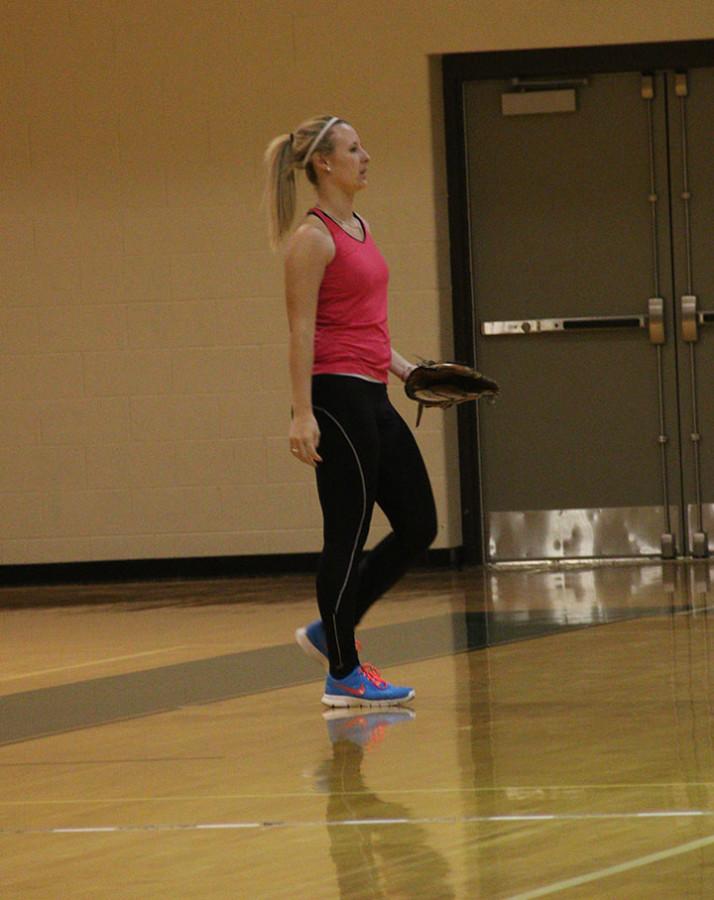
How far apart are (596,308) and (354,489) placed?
4.46 m

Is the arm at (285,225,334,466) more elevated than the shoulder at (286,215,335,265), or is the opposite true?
the shoulder at (286,215,335,265)

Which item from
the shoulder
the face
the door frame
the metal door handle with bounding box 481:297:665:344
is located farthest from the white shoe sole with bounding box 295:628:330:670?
the metal door handle with bounding box 481:297:665:344

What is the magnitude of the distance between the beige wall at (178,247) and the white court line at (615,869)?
5.76 metres

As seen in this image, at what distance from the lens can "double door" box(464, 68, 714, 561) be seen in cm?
821

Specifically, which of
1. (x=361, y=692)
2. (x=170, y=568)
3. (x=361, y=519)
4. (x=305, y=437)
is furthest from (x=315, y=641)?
(x=170, y=568)

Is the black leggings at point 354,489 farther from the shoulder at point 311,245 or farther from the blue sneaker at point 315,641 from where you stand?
the shoulder at point 311,245

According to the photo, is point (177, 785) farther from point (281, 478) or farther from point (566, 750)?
point (281, 478)

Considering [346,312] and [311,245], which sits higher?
[311,245]

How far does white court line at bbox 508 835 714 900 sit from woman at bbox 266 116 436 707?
165 cm

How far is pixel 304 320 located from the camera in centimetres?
400

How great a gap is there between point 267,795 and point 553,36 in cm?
581

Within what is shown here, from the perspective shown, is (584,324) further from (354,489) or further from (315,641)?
(354,489)

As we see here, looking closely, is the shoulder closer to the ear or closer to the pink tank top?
the pink tank top

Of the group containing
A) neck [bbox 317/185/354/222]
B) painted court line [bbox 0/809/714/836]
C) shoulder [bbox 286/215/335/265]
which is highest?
neck [bbox 317/185/354/222]
